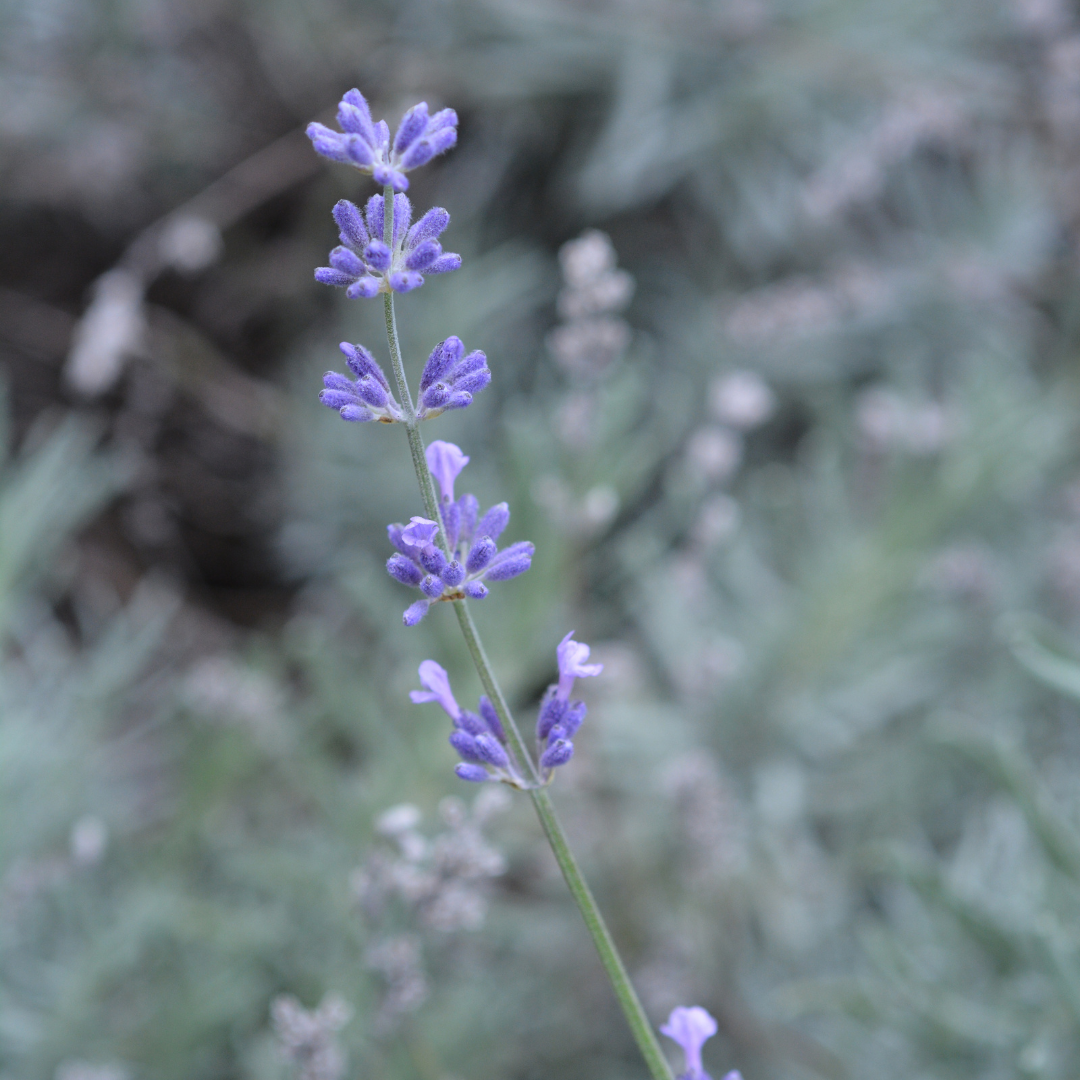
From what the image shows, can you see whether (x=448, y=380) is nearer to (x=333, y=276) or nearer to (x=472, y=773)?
(x=333, y=276)

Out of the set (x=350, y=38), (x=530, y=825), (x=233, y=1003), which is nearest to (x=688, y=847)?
(x=530, y=825)

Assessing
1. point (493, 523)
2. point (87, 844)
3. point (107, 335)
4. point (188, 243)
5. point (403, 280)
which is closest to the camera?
point (403, 280)

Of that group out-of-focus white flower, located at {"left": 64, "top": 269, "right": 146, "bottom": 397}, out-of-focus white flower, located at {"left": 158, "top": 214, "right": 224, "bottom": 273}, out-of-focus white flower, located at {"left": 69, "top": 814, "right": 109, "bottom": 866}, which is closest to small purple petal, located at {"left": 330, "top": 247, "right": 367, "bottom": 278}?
out-of-focus white flower, located at {"left": 69, "top": 814, "right": 109, "bottom": 866}

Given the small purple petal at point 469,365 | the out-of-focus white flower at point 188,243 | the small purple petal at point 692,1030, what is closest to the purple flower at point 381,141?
the small purple petal at point 469,365

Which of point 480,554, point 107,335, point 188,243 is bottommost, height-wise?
point 480,554

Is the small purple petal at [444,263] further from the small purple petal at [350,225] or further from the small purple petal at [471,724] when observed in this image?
the small purple petal at [471,724]

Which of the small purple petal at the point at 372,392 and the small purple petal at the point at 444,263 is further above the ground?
the small purple petal at the point at 444,263

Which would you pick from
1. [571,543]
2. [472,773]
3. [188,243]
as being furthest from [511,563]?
[188,243]
